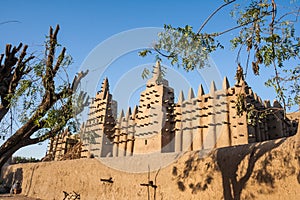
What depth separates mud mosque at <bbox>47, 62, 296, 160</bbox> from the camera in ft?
49.1

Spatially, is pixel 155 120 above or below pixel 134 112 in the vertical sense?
below

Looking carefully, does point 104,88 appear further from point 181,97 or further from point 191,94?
point 191,94

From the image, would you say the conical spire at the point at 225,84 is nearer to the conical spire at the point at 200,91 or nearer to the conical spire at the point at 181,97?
the conical spire at the point at 200,91

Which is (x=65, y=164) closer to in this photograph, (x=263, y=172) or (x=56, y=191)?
(x=56, y=191)

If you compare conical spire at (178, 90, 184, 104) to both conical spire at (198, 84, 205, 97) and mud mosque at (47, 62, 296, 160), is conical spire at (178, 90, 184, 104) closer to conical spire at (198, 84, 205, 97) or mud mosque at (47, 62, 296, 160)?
mud mosque at (47, 62, 296, 160)

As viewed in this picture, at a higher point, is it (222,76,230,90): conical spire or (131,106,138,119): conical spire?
(222,76,230,90): conical spire

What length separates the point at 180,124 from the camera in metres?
17.2

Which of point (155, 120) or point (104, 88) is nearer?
point (155, 120)

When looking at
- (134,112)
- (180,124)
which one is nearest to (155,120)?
(180,124)

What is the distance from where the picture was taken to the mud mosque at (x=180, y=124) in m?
15.0

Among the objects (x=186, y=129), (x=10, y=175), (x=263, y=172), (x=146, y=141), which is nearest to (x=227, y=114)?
(x=186, y=129)

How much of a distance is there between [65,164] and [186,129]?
8.24m

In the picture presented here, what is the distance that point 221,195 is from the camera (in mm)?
6086

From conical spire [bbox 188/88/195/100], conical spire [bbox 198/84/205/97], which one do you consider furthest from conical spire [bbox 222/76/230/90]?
conical spire [bbox 188/88/195/100]
